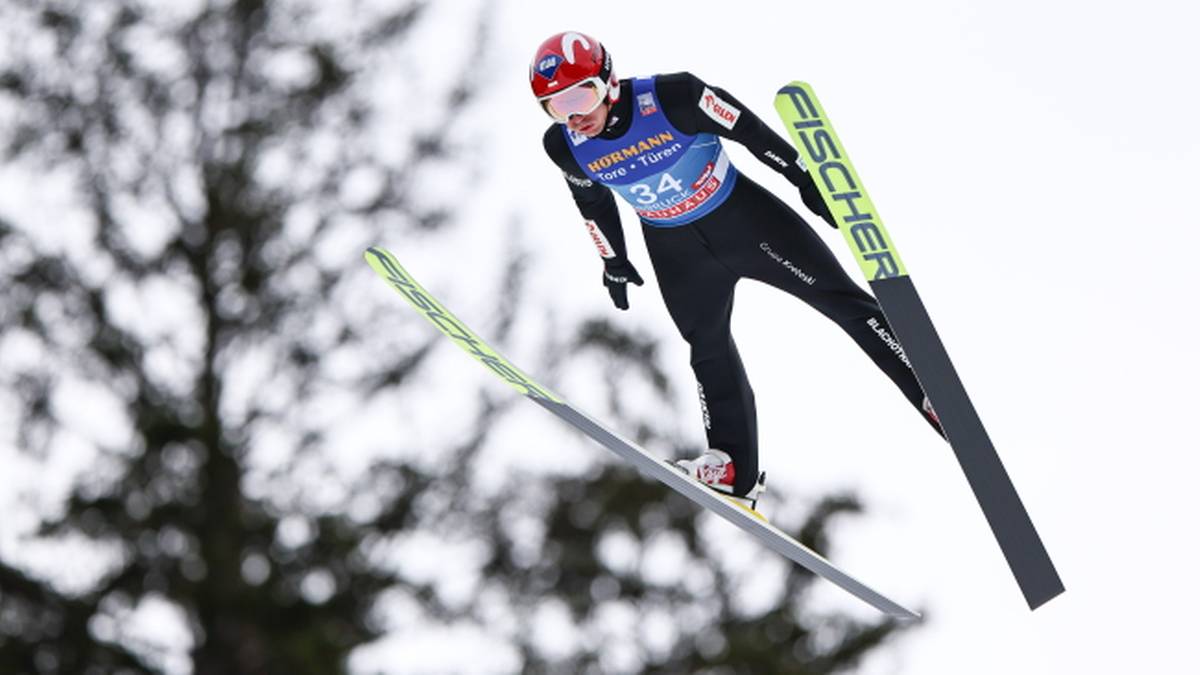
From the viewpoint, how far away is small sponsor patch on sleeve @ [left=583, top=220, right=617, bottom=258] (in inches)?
244

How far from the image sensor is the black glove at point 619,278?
20.4 feet

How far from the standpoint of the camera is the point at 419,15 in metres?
14.1

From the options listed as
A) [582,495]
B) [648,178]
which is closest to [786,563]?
[582,495]

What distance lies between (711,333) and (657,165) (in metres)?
0.82

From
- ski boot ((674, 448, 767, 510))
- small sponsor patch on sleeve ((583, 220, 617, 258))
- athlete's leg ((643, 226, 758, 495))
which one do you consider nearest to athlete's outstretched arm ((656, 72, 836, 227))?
athlete's leg ((643, 226, 758, 495))

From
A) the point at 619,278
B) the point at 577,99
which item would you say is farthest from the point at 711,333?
the point at 577,99

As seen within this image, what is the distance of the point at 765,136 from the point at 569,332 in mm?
7941

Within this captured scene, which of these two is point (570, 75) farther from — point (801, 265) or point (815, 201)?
point (801, 265)

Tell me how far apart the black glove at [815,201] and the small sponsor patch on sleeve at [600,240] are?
884 millimetres

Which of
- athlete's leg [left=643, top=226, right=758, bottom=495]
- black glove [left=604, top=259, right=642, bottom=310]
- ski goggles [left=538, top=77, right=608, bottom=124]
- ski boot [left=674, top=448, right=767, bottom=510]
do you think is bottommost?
ski boot [left=674, top=448, right=767, bottom=510]

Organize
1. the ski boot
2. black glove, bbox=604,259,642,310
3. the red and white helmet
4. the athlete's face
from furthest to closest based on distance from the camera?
the ski boot, black glove, bbox=604,259,642,310, the athlete's face, the red and white helmet

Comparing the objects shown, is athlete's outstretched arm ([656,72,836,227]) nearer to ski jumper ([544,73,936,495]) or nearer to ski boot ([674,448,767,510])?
ski jumper ([544,73,936,495])

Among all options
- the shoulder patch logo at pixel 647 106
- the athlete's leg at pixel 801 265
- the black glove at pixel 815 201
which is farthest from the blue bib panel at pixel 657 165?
the black glove at pixel 815 201

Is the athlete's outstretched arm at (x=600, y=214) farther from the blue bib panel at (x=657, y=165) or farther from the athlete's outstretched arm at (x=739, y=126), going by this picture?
the athlete's outstretched arm at (x=739, y=126)
